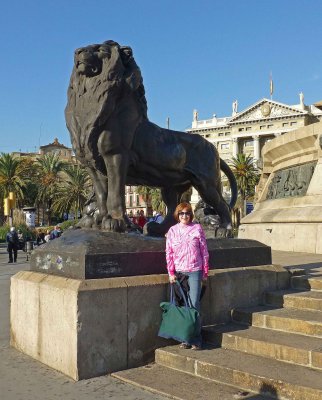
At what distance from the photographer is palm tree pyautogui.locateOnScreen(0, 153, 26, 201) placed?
190 ft

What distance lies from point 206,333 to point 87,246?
154cm

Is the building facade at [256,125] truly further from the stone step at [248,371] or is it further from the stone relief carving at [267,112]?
the stone step at [248,371]

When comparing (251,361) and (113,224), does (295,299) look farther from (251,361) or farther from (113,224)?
(113,224)

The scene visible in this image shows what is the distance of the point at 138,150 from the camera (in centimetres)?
577

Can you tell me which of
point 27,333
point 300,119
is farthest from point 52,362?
point 300,119

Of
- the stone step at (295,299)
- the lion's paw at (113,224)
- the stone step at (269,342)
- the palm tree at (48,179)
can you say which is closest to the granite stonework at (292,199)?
the stone step at (295,299)

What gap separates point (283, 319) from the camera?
194 inches

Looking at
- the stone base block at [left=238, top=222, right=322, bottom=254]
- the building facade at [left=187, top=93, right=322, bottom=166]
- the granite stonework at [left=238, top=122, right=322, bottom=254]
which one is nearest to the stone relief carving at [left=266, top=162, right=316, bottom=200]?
the granite stonework at [left=238, top=122, right=322, bottom=254]

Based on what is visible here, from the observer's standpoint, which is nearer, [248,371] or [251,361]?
[248,371]

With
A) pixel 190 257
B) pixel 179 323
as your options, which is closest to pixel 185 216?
pixel 190 257

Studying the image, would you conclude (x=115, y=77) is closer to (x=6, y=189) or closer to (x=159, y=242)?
(x=159, y=242)

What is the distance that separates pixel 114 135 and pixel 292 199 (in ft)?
28.6

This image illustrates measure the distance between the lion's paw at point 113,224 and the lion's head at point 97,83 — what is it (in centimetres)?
88

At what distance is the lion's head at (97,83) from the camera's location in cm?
526
